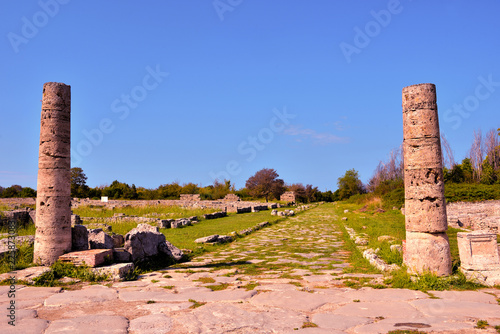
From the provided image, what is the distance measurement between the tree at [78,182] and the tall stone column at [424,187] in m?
56.0

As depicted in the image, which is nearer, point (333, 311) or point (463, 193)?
point (333, 311)

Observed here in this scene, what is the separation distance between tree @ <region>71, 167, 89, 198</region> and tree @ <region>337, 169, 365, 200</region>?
4451cm

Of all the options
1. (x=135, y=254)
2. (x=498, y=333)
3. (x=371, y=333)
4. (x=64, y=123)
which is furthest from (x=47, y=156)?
(x=498, y=333)

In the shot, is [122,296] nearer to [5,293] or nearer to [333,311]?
[5,293]

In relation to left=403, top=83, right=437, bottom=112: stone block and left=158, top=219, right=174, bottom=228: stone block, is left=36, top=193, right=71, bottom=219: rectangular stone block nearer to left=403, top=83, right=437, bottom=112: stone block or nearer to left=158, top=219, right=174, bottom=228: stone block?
left=403, top=83, right=437, bottom=112: stone block

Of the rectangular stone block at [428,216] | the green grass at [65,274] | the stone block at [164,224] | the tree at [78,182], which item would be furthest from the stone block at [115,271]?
the tree at [78,182]

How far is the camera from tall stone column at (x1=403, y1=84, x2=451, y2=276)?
641 cm

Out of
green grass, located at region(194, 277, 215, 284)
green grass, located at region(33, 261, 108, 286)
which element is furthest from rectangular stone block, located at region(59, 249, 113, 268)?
green grass, located at region(194, 277, 215, 284)

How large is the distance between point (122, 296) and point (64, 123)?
4.40 meters

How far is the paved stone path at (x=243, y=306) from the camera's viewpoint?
4.00 metres

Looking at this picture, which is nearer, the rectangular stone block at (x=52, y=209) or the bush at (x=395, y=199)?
the rectangular stone block at (x=52, y=209)

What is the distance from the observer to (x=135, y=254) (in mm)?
8055

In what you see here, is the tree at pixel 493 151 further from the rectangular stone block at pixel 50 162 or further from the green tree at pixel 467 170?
the rectangular stone block at pixel 50 162

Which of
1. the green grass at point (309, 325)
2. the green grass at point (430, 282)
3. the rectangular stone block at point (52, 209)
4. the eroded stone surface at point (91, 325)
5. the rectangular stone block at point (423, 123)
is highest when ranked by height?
the rectangular stone block at point (423, 123)
